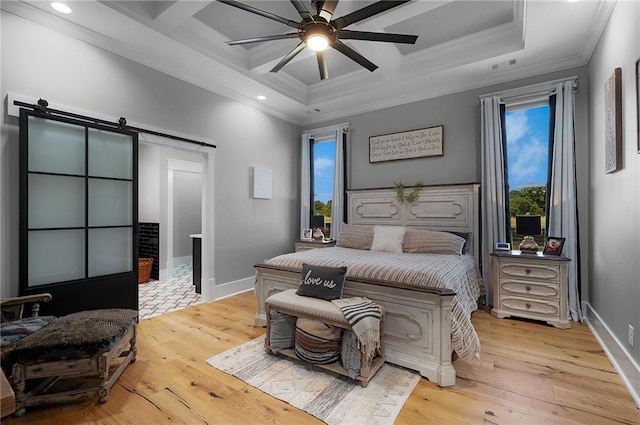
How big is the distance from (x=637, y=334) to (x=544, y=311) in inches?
51.1

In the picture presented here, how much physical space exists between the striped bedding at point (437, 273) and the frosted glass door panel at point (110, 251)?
159cm

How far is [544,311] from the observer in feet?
10.5

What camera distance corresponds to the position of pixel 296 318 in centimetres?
262

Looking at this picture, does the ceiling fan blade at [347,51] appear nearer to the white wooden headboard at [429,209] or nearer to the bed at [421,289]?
the bed at [421,289]

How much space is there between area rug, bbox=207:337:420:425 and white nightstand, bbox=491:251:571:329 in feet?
5.96

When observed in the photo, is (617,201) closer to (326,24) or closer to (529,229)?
(529,229)

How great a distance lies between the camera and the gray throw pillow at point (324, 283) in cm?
248

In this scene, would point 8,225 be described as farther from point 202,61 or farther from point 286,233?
point 286,233

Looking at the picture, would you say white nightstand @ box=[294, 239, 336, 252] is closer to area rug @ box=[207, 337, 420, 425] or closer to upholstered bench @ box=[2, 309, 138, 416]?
area rug @ box=[207, 337, 420, 425]

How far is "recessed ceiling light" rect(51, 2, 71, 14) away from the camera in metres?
2.60

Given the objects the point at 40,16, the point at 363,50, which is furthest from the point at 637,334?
the point at 40,16

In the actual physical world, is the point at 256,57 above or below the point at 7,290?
above

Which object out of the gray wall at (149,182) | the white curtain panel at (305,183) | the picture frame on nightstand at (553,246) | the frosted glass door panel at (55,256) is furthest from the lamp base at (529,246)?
the gray wall at (149,182)

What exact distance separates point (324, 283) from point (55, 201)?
8.49 feet
